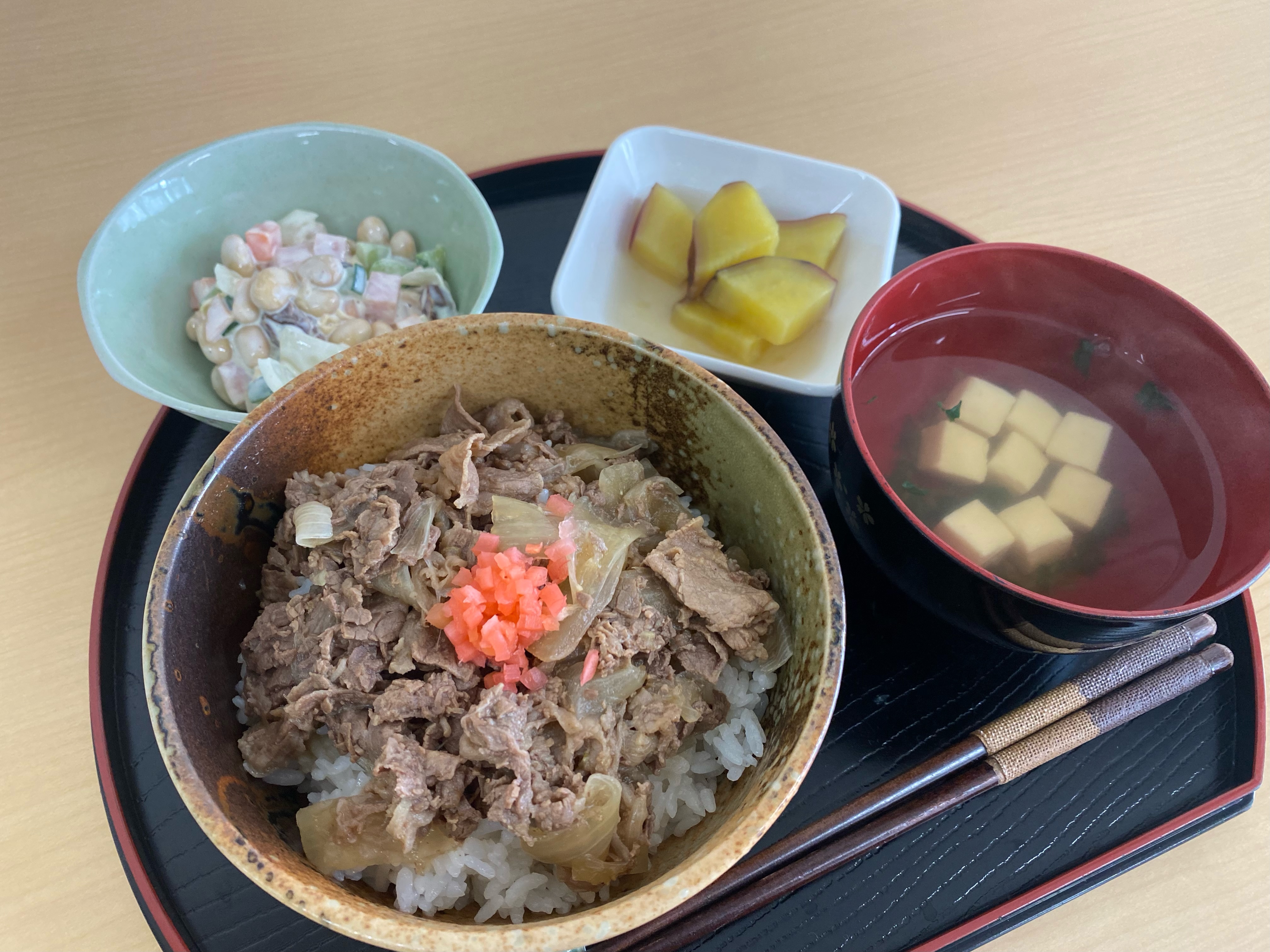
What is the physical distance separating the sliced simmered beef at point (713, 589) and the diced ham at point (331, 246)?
54.5 inches

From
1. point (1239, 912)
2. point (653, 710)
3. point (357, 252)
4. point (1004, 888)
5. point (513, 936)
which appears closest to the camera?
point (513, 936)

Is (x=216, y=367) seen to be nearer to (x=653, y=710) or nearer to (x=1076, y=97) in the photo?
(x=653, y=710)

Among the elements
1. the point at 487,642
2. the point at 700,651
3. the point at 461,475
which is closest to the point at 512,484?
the point at 461,475

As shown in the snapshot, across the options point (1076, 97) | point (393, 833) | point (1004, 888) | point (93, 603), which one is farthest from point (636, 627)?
point (1076, 97)

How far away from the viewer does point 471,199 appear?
2.13m

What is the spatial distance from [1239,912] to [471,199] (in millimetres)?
2459

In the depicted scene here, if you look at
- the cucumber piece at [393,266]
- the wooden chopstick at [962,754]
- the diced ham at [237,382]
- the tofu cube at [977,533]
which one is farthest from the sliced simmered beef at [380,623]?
the cucumber piece at [393,266]

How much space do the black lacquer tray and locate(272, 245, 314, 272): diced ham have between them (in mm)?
685

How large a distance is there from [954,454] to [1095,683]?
533 millimetres

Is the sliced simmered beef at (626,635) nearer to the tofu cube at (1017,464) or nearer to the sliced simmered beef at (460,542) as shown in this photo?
the sliced simmered beef at (460,542)

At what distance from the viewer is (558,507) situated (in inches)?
57.5

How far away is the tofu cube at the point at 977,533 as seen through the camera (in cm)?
156

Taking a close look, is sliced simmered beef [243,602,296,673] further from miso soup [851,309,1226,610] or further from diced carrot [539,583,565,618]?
miso soup [851,309,1226,610]

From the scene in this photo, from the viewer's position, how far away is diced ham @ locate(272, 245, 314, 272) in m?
2.17
